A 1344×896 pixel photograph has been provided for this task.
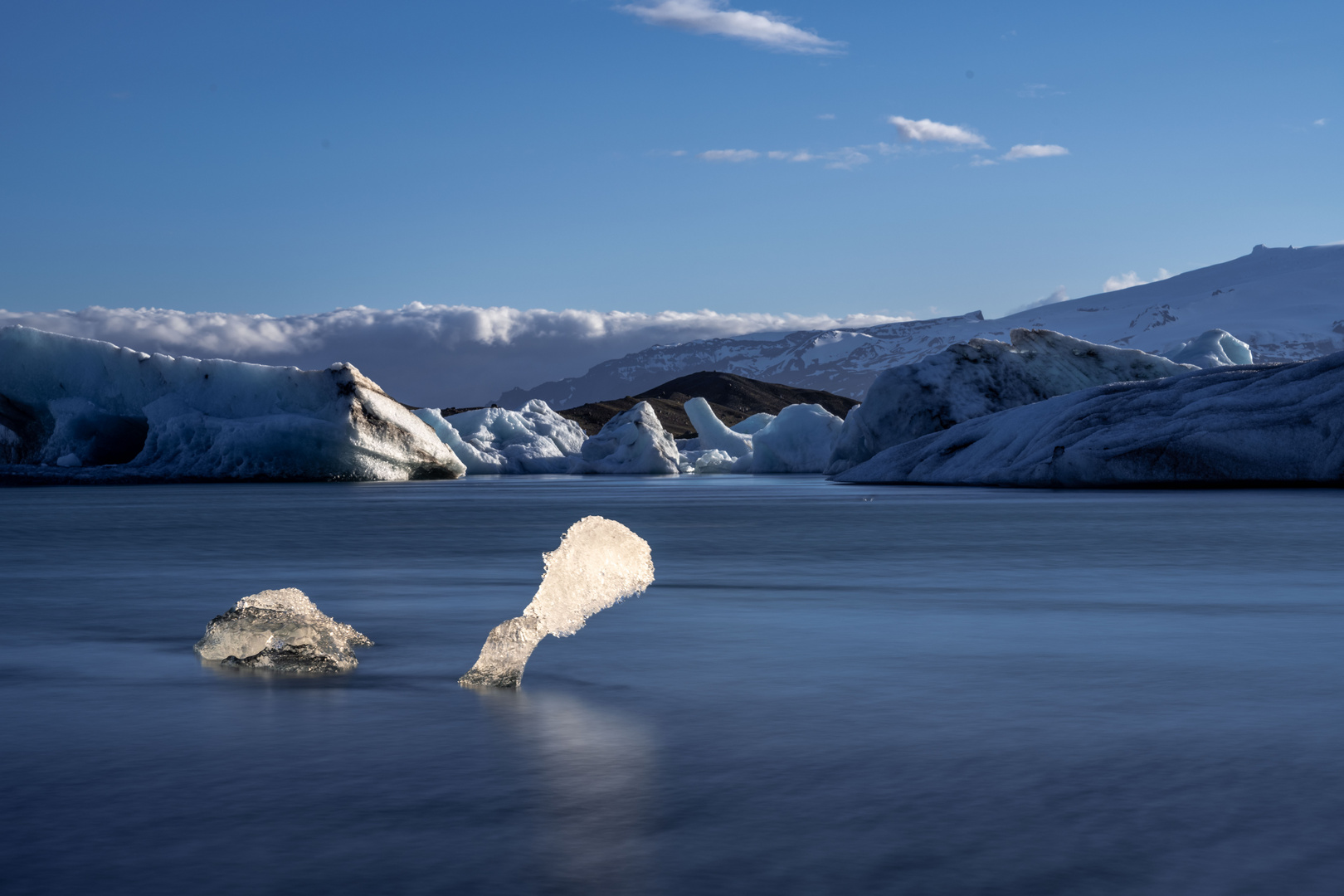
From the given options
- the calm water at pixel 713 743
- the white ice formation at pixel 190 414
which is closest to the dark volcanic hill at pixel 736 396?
the white ice formation at pixel 190 414

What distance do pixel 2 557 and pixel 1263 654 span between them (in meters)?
7.22

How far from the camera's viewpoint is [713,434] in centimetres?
4903

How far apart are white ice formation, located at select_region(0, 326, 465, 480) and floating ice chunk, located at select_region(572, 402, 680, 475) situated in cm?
1182

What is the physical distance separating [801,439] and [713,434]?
26.2 ft

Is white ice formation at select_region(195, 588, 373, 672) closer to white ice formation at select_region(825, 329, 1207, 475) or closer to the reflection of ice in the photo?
the reflection of ice

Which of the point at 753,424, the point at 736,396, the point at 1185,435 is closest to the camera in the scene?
the point at 1185,435

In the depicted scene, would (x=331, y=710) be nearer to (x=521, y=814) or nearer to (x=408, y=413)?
(x=521, y=814)

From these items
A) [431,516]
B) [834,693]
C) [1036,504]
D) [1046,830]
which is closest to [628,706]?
[834,693]

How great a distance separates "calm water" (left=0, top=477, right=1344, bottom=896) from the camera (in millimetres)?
1866

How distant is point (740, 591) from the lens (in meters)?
5.77

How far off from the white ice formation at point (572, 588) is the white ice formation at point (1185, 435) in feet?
57.5

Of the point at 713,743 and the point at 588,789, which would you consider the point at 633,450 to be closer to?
the point at 713,743

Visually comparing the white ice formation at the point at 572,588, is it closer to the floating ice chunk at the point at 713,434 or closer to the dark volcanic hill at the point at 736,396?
the floating ice chunk at the point at 713,434

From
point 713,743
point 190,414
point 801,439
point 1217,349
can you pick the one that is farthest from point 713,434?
point 713,743
